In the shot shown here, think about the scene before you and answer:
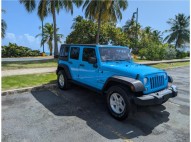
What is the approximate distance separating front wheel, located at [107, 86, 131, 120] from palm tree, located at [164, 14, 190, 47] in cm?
4432

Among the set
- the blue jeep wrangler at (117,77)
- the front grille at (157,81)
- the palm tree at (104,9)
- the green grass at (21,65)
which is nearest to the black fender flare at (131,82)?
the blue jeep wrangler at (117,77)

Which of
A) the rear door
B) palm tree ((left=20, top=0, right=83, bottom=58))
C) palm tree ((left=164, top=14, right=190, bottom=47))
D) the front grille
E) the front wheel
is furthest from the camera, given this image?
palm tree ((left=164, top=14, right=190, bottom=47))

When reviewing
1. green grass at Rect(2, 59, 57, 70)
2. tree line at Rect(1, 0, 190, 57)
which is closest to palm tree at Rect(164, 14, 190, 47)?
tree line at Rect(1, 0, 190, 57)

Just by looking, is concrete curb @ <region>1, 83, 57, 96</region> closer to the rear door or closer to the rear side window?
the rear side window

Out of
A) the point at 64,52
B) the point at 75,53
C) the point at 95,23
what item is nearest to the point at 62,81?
the point at 64,52

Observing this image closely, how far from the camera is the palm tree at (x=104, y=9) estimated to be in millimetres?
20406

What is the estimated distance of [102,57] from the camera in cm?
546

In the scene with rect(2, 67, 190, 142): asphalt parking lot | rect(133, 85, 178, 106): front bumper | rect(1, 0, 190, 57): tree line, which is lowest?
rect(2, 67, 190, 142): asphalt parking lot

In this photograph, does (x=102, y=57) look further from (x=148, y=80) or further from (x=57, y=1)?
(x=57, y=1)

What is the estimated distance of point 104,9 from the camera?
2066 centimetres

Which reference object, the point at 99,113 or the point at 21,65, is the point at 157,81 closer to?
the point at 99,113

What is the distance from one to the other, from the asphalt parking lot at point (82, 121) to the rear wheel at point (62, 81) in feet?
2.68

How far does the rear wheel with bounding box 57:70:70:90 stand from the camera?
22.9 ft

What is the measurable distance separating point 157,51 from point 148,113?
72.9 feet
